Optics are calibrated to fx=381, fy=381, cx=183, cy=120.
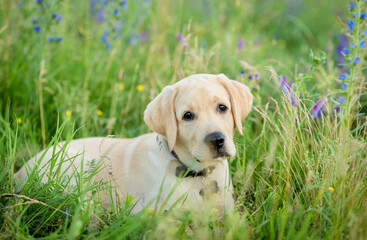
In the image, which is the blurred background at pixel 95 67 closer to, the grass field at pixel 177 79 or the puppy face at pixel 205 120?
the grass field at pixel 177 79

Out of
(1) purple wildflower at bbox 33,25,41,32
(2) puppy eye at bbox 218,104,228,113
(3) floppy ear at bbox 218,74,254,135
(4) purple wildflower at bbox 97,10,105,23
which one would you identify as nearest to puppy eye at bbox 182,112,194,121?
(2) puppy eye at bbox 218,104,228,113

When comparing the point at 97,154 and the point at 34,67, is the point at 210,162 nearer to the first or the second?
the point at 97,154

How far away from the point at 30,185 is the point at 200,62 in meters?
2.08

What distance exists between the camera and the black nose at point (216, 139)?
249 centimetres

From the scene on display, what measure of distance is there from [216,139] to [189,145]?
0.26 metres

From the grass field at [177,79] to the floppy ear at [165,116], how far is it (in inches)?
21.0

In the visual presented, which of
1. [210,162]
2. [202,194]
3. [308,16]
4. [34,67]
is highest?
[308,16]

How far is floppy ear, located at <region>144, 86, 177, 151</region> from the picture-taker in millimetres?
2674

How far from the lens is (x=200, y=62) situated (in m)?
3.88

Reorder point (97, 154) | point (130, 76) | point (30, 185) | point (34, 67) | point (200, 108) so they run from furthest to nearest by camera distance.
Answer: point (130, 76) < point (34, 67) < point (97, 154) < point (200, 108) < point (30, 185)

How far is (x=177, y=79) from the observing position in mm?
4266

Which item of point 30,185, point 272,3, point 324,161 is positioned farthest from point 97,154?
point 272,3

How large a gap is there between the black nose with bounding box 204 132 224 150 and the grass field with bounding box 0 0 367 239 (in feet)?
1.24

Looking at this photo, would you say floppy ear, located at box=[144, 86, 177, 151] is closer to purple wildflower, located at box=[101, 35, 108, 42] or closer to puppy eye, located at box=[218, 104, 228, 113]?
puppy eye, located at box=[218, 104, 228, 113]
